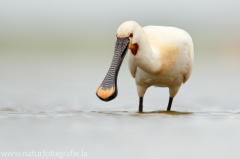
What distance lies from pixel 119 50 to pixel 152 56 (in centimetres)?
52

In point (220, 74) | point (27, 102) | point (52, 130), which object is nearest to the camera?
point (52, 130)

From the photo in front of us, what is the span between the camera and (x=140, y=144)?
17.9 ft

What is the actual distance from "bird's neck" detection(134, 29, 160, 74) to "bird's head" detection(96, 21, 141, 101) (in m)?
0.08

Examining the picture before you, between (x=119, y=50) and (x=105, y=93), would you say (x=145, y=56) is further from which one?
(x=105, y=93)

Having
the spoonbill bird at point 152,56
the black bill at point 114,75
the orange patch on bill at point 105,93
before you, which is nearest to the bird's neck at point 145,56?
the spoonbill bird at point 152,56

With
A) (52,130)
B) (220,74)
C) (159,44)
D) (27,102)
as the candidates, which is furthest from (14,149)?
(220,74)

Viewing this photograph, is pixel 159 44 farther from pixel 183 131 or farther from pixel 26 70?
pixel 26 70

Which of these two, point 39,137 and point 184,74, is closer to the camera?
point 39,137

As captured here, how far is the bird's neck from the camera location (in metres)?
6.45

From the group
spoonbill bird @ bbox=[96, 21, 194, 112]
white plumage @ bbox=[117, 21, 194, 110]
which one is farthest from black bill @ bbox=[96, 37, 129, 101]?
white plumage @ bbox=[117, 21, 194, 110]

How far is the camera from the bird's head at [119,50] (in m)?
6.29

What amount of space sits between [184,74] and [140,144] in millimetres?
2492

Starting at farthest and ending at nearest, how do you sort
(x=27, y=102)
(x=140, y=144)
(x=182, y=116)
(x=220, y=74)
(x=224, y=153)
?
1. (x=220, y=74)
2. (x=27, y=102)
3. (x=182, y=116)
4. (x=140, y=144)
5. (x=224, y=153)

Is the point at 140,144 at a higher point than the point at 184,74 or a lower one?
lower
